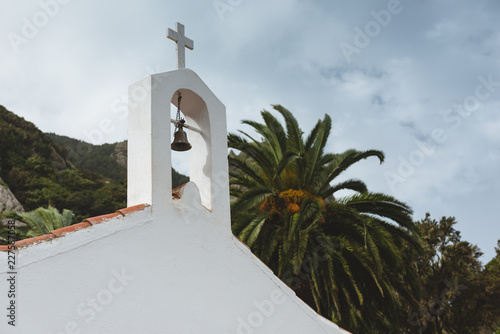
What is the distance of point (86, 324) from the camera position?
361 cm

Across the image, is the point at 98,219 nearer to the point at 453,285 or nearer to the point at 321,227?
the point at 321,227

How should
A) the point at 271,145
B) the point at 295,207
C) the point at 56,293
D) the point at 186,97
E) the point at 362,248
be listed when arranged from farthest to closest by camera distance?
the point at 271,145 → the point at 295,207 → the point at 362,248 → the point at 186,97 → the point at 56,293

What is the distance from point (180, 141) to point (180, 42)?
116 cm

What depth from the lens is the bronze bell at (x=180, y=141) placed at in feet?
17.7

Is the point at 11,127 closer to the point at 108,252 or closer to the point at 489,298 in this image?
the point at 489,298

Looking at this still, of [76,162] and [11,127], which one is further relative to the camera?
[76,162]

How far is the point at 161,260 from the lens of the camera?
14.2ft

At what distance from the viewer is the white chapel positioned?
3520 mm

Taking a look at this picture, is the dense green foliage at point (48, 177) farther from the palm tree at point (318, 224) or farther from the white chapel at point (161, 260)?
the white chapel at point (161, 260)

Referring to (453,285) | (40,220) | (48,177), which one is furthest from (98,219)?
(48,177)

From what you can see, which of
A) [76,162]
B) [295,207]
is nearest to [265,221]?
[295,207]

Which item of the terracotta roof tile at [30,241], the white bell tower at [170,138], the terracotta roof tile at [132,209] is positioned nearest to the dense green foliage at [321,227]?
the white bell tower at [170,138]

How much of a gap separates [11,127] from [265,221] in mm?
36157

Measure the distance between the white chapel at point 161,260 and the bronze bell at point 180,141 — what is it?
118 millimetres
